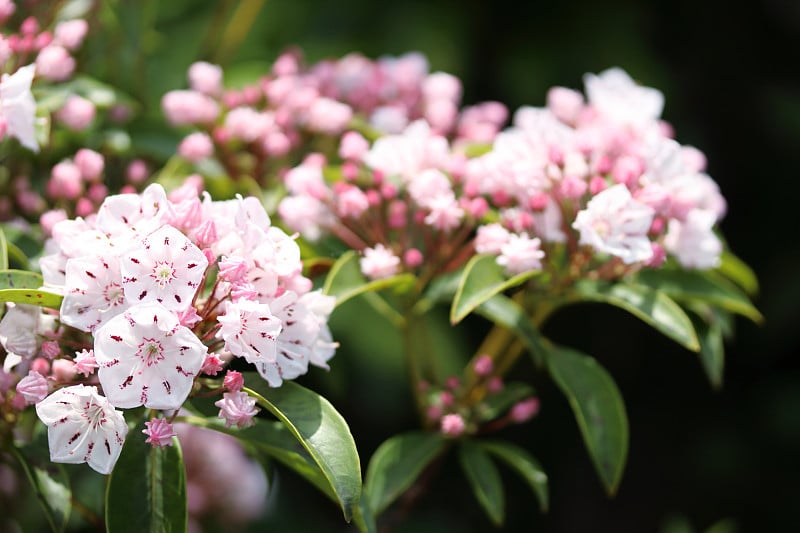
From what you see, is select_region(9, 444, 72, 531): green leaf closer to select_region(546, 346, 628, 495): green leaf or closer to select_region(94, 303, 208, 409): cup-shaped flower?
select_region(94, 303, 208, 409): cup-shaped flower

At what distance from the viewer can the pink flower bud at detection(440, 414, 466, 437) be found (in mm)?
1717

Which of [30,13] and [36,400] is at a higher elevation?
[30,13]

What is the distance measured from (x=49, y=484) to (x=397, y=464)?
594mm

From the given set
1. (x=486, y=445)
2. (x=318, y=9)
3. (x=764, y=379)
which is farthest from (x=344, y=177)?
(x=764, y=379)

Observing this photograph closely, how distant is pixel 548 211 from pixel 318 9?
5.94ft

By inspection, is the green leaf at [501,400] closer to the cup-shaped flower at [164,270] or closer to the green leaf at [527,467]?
the green leaf at [527,467]

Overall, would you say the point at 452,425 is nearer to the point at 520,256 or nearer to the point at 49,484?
the point at 520,256

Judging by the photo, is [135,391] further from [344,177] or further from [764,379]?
[764,379]

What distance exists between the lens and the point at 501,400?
182cm

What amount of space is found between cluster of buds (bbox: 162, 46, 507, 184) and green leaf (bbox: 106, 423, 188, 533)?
2.51 feet

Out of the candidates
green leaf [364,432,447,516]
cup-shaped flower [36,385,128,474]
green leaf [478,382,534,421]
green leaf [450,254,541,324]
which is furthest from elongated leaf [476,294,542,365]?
cup-shaped flower [36,385,128,474]

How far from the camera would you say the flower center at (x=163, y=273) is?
1.19m

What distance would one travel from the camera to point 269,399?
4.33 feet

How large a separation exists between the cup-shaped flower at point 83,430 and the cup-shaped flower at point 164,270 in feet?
0.52
